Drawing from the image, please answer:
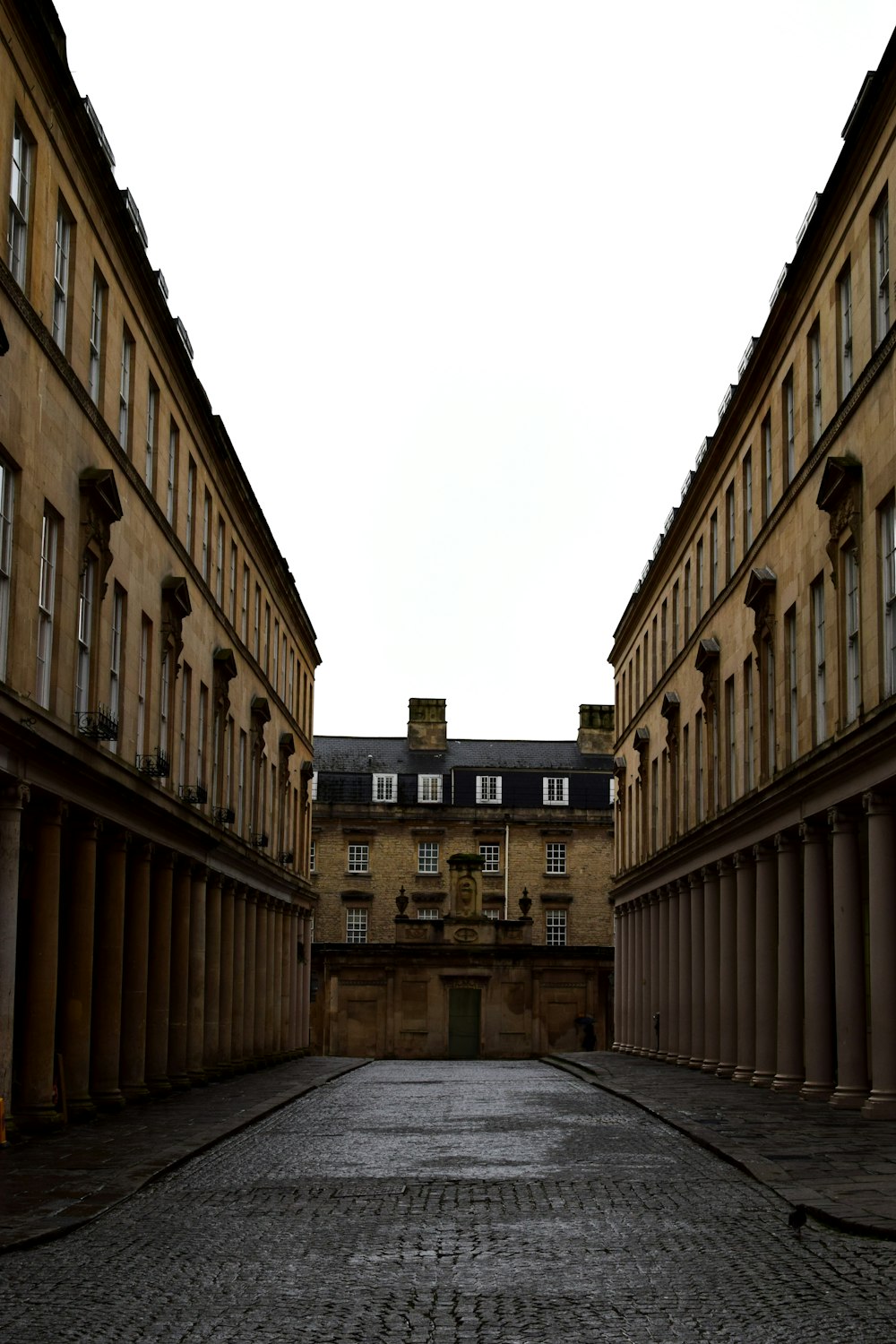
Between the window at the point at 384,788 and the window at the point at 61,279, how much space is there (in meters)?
70.5

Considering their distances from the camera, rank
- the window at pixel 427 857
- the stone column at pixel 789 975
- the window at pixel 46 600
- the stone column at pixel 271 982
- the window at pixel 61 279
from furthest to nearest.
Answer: the window at pixel 427 857 → the stone column at pixel 271 982 → the stone column at pixel 789 975 → the window at pixel 61 279 → the window at pixel 46 600

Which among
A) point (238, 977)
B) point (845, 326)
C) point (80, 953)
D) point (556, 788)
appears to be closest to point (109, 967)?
point (80, 953)

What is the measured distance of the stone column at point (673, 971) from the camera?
51.2 m

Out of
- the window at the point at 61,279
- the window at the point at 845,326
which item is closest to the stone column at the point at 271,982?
the window at the point at 845,326

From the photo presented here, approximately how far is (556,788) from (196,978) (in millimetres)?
59013

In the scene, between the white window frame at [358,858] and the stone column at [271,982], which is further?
the white window frame at [358,858]

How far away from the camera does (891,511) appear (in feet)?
89.8

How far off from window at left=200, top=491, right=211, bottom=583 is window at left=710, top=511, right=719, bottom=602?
12921 millimetres

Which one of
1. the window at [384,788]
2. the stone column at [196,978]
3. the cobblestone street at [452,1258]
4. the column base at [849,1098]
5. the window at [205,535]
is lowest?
the column base at [849,1098]

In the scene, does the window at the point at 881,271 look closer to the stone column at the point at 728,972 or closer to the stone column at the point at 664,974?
the stone column at the point at 728,972

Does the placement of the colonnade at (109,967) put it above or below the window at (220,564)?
below

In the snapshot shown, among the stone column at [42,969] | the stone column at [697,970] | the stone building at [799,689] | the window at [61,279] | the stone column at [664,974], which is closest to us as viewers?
the stone column at [42,969]

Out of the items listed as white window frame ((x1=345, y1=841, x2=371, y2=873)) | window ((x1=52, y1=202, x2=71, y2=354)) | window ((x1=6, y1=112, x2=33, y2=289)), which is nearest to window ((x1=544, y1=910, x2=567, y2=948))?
white window frame ((x1=345, y1=841, x2=371, y2=873))

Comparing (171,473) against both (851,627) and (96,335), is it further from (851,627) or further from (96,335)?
(851,627)
